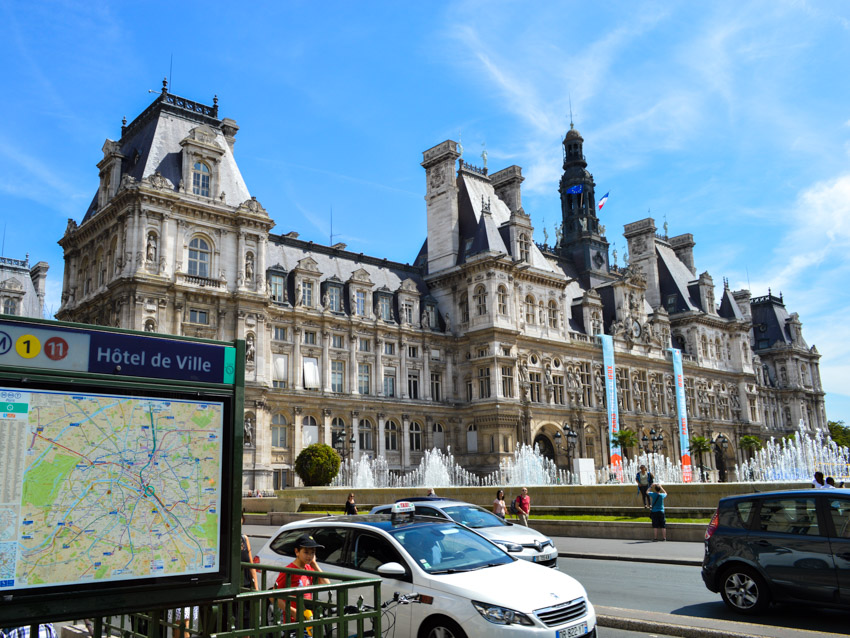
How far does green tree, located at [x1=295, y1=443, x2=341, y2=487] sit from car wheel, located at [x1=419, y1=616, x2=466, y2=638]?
104 ft

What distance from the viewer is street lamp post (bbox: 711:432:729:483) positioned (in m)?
73.4

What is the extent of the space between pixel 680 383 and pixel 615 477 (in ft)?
53.2

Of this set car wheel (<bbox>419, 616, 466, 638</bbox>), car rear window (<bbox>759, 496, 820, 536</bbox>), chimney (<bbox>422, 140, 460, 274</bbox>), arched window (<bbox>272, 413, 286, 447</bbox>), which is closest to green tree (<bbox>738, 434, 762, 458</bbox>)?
chimney (<bbox>422, 140, 460, 274</bbox>)

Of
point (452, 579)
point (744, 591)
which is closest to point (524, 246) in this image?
point (744, 591)

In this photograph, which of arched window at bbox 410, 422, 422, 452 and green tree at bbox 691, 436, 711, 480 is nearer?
arched window at bbox 410, 422, 422, 452

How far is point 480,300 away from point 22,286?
35998 mm

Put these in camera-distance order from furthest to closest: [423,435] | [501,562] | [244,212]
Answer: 1. [423,435]
2. [244,212]
3. [501,562]

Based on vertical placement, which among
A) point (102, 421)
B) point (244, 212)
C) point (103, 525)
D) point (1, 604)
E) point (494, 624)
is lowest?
point (494, 624)

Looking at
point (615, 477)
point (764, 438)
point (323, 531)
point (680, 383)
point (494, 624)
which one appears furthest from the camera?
point (764, 438)

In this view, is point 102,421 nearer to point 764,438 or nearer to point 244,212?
point 244,212

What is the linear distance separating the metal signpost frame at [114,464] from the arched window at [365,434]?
4389 cm

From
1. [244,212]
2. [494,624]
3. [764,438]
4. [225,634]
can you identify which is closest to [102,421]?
[225,634]

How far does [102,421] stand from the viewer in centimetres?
461

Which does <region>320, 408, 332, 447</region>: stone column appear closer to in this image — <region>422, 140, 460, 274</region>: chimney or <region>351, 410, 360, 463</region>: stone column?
<region>351, 410, 360, 463</region>: stone column
